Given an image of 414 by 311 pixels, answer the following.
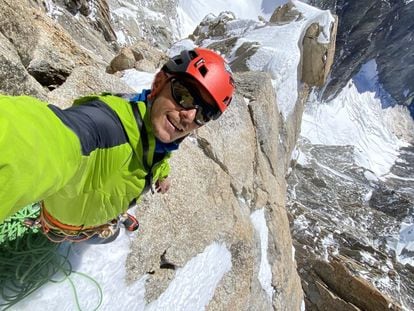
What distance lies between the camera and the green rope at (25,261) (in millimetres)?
3342

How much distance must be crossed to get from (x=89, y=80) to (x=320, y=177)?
142ft

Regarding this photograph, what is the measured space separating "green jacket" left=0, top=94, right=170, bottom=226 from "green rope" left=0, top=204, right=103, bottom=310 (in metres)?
0.66

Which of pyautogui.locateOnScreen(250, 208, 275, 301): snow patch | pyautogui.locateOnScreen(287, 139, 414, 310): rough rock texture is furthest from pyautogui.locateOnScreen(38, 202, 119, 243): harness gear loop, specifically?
pyautogui.locateOnScreen(287, 139, 414, 310): rough rock texture

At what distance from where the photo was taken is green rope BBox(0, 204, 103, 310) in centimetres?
334

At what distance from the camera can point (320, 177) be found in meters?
45.6

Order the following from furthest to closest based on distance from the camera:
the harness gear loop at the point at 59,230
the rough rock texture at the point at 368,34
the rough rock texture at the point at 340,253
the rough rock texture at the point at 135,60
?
the rough rock texture at the point at 368,34, the rough rock texture at the point at 340,253, the rough rock texture at the point at 135,60, the harness gear loop at the point at 59,230

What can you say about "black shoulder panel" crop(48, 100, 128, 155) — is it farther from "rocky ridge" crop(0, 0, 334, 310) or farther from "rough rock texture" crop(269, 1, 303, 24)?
"rough rock texture" crop(269, 1, 303, 24)

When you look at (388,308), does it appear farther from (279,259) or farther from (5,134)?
(5,134)

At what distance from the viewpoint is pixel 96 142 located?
2.22 m

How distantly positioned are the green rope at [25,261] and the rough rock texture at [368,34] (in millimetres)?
97126

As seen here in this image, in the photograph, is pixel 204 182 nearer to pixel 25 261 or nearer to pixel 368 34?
pixel 25 261

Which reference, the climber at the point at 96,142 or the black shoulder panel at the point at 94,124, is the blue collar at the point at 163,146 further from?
the black shoulder panel at the point at 94,124

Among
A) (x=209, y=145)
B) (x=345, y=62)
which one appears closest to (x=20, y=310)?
(x=209, y=145)

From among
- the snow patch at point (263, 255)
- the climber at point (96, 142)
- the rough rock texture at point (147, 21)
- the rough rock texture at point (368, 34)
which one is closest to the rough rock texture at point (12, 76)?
the climber at point (96, 142)
